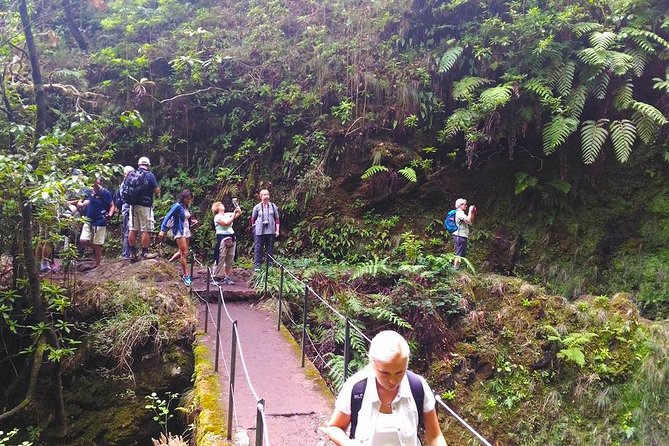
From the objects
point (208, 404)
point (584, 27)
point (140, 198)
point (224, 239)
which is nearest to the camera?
point (208, 404)

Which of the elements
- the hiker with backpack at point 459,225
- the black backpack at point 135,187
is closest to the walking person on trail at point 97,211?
the black backpack at point 135,187

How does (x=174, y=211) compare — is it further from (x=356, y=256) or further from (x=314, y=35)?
(x=314, y=35)

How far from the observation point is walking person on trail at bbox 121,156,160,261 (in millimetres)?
8305

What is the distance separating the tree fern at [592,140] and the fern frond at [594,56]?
116cm

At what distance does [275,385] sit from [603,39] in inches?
376

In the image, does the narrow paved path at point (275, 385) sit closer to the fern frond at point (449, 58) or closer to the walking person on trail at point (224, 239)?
the walking person on trail at point (224, 239)

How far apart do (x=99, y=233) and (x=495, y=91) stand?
8.14m

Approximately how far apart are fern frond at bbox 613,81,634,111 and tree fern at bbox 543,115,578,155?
972 millimetres

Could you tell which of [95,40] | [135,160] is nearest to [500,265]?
[135,160]

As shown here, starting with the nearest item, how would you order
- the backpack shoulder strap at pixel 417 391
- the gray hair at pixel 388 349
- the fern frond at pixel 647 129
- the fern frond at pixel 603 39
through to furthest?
the gray hair at pixel 388 349, the backpack shoulder strap at pixel 417 391, the fern frond at pixel 647 129, the fern frond at pixel 603 39

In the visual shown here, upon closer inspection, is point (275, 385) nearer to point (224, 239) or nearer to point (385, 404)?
point (385, 404)

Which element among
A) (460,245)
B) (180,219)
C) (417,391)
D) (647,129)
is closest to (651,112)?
(647,129)

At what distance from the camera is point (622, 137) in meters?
9.74

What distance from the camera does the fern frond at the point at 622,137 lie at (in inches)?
378
